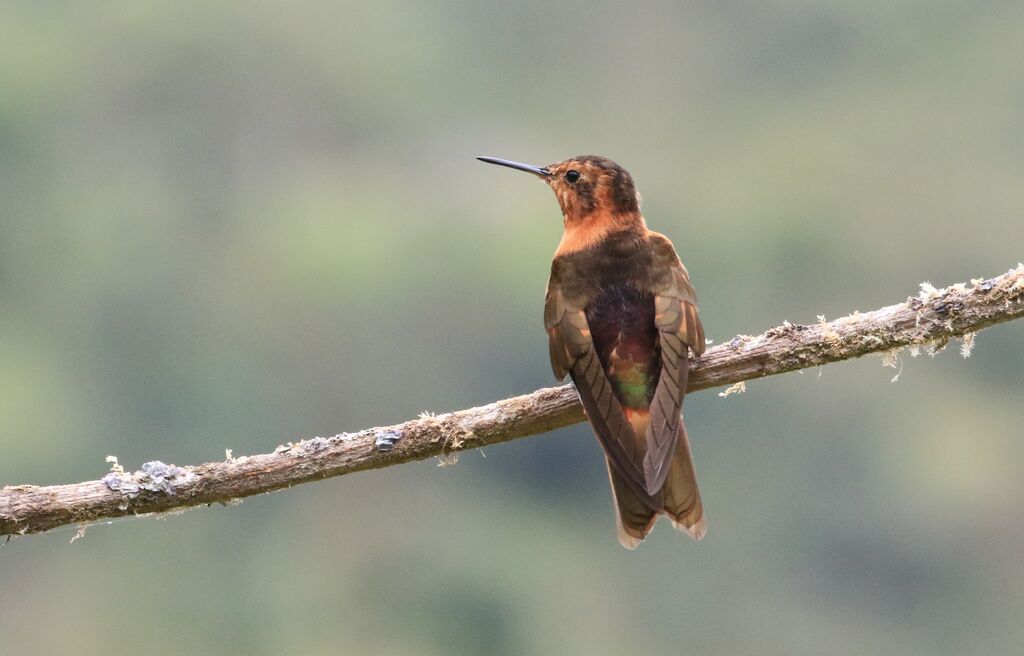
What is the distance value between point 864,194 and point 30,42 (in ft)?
42.8

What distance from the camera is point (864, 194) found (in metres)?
20.0

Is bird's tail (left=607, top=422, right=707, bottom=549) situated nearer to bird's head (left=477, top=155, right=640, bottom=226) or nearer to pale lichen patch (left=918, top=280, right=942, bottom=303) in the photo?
pale lichen patch (left=918, top=280, right=942, bottom=303)

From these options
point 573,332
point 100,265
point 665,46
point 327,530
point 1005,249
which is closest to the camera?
point 573,332

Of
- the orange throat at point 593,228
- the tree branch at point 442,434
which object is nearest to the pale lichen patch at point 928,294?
the tree branch at point 442,434

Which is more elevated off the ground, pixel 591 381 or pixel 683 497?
pixel 591 381

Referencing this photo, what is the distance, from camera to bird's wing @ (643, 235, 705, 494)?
10.7ft

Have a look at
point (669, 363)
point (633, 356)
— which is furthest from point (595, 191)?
point (669, 363)

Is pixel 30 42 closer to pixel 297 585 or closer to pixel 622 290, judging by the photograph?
pixel 297 585

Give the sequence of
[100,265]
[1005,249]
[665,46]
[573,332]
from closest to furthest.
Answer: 1. [573,332]
2. [1005,249]
3. [100,265]
4. [665,46]

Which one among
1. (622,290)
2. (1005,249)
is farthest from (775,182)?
(622,290)

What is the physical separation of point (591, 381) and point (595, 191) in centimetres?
95

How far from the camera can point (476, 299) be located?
19.1m

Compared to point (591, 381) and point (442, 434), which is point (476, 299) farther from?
point (442, 434)

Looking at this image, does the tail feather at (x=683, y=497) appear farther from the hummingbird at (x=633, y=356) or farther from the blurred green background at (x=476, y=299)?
the blurred green background at (x=476, y=299)
